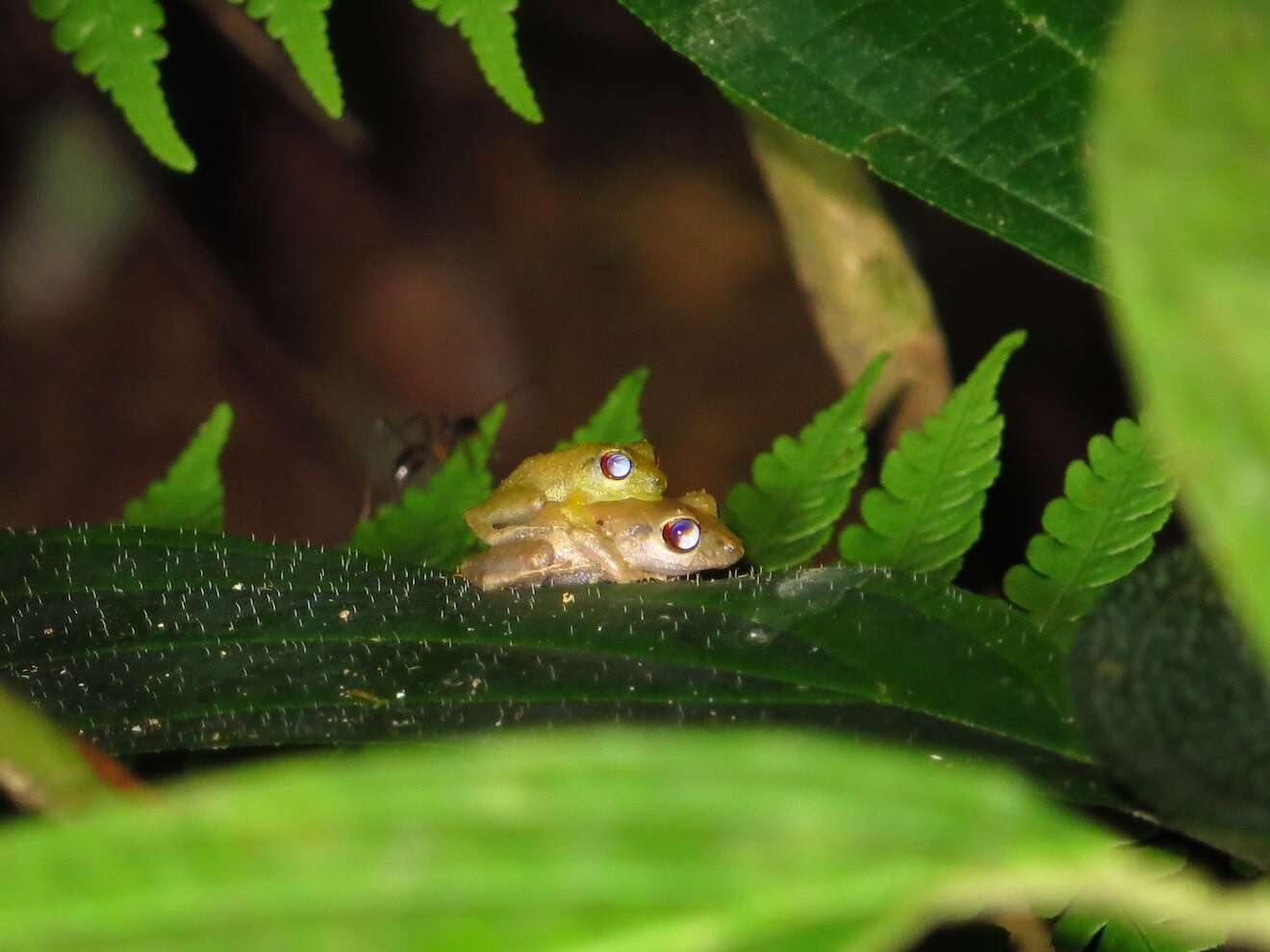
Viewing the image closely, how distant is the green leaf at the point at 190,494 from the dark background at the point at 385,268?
202 cm

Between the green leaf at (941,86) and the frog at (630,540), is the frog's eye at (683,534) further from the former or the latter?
the green leaf at (941,86)

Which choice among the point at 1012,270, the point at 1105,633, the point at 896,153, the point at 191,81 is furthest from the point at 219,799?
the point at 191,81

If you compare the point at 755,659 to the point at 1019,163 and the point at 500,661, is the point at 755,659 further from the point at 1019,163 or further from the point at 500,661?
the point at 1019,163

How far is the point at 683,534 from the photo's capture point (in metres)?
1.87

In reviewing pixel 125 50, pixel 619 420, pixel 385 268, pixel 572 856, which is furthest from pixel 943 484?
pixel 385 268

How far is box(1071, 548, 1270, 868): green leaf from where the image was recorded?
30.6 inches

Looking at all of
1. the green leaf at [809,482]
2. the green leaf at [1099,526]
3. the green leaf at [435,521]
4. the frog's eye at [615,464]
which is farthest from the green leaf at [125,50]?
the green leaf at [1099,526]

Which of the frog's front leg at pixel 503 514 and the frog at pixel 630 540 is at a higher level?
the frog's front leg at pixel 503 514

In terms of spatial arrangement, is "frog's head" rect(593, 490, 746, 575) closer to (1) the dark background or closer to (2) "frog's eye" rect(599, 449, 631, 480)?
(2) "frog's eye" rect(599, 449, 631, 480)

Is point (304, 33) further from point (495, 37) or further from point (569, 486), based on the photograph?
point (569, 486)

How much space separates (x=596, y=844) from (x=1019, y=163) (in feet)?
3.88

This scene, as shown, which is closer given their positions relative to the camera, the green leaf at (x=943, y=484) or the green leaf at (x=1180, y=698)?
the green leaf at (x=1180, y=698)

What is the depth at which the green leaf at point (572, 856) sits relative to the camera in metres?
0.48

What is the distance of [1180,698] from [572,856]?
1.61ft
